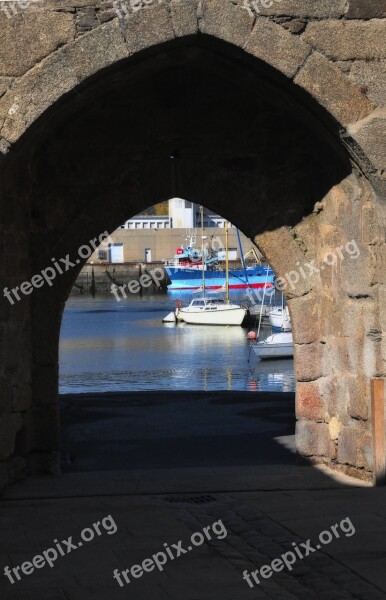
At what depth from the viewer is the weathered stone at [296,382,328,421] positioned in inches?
334

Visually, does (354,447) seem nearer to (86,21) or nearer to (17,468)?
(17,468)

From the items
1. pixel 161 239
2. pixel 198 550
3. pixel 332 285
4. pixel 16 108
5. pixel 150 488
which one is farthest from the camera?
pixel 161 239

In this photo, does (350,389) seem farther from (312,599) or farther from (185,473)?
(312,599)

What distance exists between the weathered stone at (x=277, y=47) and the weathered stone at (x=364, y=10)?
0.40 meters

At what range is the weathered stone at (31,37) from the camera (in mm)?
6645

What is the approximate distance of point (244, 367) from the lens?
30422 mm

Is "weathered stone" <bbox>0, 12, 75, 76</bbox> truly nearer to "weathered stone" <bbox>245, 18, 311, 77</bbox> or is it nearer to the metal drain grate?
"weathered stone" <bbox>245, 18, 311, 77</bbox>

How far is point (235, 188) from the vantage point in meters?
8.94

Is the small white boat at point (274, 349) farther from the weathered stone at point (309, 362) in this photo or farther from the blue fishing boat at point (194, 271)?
the blue fishing boat at point (194, 271)

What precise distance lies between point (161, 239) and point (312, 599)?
7076 cm

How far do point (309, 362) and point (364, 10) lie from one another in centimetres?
280

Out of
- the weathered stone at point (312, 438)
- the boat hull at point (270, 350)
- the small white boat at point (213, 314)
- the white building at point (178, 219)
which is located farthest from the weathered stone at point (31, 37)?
the white building at point (178, 219)

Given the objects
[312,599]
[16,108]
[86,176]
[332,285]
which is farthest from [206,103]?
[312,599]

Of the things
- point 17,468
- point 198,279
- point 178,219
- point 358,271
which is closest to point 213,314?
point 198,279
